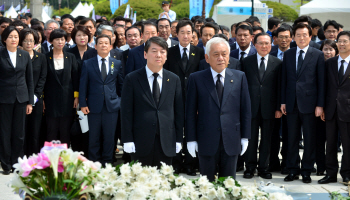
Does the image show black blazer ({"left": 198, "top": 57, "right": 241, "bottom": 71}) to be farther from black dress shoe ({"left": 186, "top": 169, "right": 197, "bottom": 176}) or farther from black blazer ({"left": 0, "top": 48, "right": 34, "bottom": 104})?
black blazer ({"left": 0, "top": 48, "right": 34, "bottom": 104})

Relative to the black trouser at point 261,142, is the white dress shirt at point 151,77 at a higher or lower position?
higher

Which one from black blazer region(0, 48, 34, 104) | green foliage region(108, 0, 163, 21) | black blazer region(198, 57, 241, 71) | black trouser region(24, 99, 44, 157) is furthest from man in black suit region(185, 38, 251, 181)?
green foliage region(108, 0, 163, 21)

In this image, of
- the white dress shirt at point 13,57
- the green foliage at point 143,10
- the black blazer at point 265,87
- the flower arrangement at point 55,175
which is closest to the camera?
the flower arrangement at point 55,175

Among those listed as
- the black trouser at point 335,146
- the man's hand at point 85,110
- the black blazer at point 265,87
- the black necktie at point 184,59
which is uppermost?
the black necktie at point 184,59

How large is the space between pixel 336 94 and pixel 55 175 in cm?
489

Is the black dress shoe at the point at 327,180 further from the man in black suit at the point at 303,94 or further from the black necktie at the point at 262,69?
the black necktie at the point at 262,69

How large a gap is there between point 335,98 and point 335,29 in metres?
3.10

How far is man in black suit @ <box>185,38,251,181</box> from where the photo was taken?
471 cm

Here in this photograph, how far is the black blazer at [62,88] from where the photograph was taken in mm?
7230

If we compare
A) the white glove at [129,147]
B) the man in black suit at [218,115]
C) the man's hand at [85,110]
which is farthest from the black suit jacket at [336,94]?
the man's hand at [85,110]

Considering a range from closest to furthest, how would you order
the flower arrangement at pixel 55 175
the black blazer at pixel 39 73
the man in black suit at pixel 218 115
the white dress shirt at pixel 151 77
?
the flower arrangement at pixel 55 175 < the man in black suit at pixel 218 115 < the white dress shirt at pixel 151 77 < the black blazer at pixel 39 73

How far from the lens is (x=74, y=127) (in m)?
7.24

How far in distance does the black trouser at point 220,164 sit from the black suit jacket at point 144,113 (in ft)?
1.35

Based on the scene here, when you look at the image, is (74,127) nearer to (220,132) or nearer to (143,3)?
(220,132)
